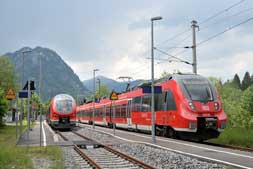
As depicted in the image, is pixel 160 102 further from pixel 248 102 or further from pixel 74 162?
pixel 248 102

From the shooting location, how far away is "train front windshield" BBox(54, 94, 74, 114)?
1564 inches

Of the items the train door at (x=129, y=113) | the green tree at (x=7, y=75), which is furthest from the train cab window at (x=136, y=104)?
the green tree at (x=7, y=75)

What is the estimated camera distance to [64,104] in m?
40.0

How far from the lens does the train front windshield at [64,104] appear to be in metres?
39.7

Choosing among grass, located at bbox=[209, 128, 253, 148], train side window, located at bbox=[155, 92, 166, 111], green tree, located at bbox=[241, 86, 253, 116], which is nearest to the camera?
grass, located at bbox=[209, 128, 253, 148]

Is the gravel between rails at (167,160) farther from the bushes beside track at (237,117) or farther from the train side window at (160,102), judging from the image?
the train side window at (160,102)

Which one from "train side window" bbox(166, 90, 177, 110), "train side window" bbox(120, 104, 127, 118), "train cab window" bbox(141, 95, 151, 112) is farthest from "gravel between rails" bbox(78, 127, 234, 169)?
"train side window" bbox(120, 104, 127, 118)

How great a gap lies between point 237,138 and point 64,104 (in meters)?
22.0

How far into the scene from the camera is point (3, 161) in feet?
48.0

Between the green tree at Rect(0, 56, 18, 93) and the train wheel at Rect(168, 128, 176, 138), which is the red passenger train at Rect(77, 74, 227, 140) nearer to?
the train wheel at Rect(168, 128, 176, 138)

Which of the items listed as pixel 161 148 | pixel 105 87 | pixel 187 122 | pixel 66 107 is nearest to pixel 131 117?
pixel 66 107

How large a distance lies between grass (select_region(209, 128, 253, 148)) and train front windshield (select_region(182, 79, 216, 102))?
2218mm

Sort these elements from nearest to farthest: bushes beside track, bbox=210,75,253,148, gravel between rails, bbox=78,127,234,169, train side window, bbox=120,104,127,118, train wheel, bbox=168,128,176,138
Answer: gravel between rails, bbox=78,127,234,169
bushes beside track, bbox=210,75,253,148
train wheel, bbox=168,128,176,138
train side window, bbox=120,104,127,118

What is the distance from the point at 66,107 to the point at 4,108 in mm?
5775
